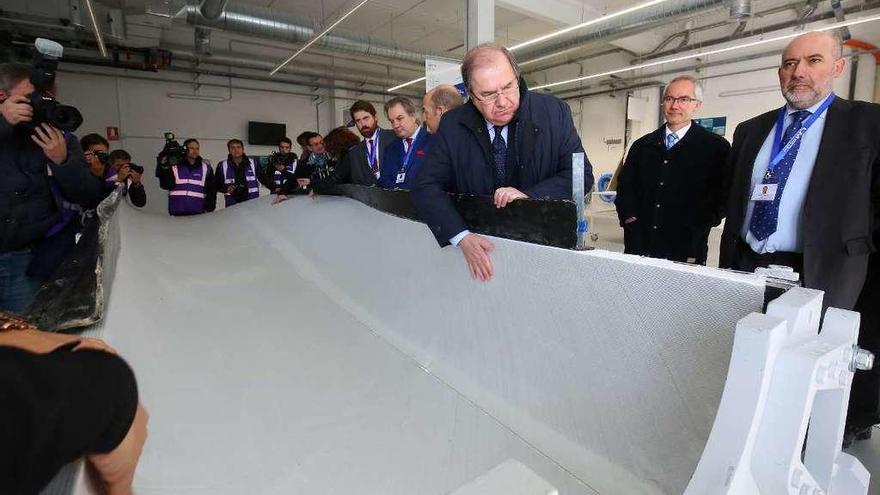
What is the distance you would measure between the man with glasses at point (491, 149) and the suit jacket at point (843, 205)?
681 mm

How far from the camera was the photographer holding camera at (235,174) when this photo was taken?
219 inches

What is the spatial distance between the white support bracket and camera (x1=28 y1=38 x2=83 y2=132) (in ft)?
7.00

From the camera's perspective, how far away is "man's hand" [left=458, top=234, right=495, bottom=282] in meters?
1.34

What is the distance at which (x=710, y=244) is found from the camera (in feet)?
20.1

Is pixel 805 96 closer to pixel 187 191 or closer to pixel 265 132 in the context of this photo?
pixel 187 191

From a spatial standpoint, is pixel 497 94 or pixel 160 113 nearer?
pixel 497 94

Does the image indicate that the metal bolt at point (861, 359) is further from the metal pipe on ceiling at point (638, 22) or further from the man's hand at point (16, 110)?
the metal pipe on ceiling at point (638, 22)

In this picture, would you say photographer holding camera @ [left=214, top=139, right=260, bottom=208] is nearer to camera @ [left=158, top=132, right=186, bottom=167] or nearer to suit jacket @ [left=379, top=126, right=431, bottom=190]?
camera @ [left=158, top=132, right=186, bottom=167]

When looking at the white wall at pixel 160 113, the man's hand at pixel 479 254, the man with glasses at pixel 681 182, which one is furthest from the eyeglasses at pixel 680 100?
the white wall at pixel 160 113

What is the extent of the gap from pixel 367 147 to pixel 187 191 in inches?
121

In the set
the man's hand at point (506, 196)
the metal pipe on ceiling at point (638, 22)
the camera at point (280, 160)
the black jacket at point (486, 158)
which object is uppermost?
the metal pipe on ceiling at point (638, 22)

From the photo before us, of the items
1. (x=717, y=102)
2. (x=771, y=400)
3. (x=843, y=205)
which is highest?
(x=717, y=102)

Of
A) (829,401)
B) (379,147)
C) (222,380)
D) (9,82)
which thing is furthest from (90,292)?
(379,147)

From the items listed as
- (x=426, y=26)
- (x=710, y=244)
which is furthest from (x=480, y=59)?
(x=426, y=26)
